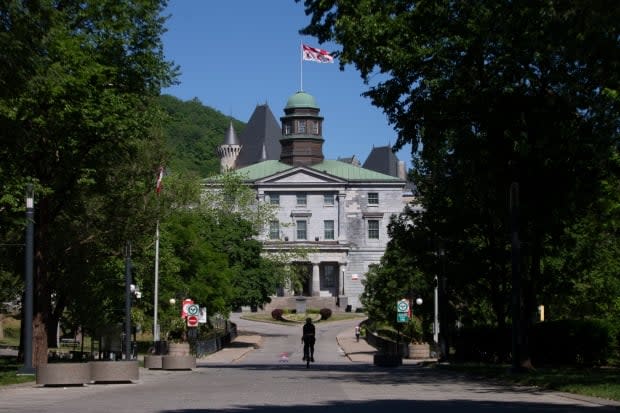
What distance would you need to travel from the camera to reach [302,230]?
463 ft

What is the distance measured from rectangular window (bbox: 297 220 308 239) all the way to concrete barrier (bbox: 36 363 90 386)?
117m

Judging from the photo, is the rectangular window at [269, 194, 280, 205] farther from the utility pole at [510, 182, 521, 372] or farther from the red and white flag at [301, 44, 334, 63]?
the utility pole at [510, 182, 521, 372]

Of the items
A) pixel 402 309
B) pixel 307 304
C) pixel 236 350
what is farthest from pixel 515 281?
pixel 307 304

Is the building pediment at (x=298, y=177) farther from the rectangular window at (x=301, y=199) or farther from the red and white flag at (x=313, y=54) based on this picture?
the red and white flag at (x=313, y=54)

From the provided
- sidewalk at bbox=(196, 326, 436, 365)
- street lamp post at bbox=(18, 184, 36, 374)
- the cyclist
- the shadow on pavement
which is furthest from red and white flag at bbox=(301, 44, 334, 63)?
the shadow on pavement

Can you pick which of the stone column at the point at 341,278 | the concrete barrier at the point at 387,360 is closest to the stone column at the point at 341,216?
the stone column at the point at 341,278

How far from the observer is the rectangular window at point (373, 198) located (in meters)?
144

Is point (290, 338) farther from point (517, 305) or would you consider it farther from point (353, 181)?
point (517, 305)

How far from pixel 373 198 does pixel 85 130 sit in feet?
367

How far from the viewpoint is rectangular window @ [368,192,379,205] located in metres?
144

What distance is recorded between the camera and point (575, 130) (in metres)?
27.8

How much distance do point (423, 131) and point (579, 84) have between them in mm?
5176

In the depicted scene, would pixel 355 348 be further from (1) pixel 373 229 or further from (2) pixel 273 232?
(1) pixel 373 229

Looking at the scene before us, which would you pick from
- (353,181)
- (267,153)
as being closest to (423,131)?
(353,181)
